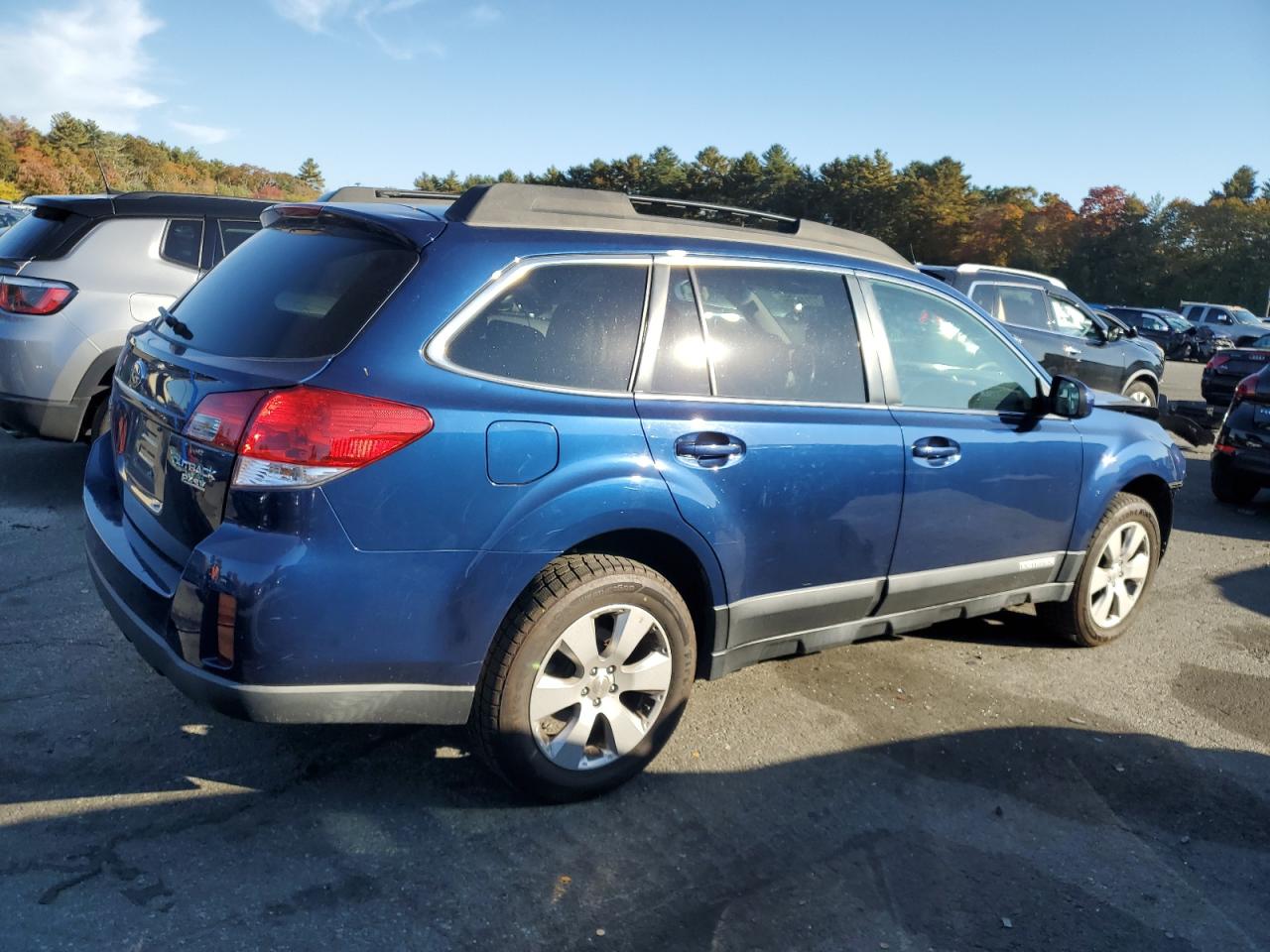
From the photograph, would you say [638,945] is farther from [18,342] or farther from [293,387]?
[18,342]

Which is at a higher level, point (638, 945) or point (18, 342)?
point (18, 342)

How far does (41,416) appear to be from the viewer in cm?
628

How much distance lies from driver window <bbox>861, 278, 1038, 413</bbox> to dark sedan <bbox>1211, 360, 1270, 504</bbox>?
532cm

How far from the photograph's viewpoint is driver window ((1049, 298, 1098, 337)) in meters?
11.9

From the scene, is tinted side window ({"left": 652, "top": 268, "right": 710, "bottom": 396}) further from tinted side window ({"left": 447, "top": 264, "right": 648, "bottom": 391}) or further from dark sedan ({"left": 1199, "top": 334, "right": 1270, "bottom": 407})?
dark sedan ({"left": 1199, "top": 334, "right": 1270, "bottom": 407})

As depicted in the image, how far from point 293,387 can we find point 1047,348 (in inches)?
410

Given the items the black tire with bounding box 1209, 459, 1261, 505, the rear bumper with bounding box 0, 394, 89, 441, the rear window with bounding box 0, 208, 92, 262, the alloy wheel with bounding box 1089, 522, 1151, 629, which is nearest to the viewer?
the alloy wheel with bounding box 1089, 522, 1151, 629

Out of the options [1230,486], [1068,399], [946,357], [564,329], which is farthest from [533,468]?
[1230,486]

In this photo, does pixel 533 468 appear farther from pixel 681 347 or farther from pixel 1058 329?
pixel 1058 329

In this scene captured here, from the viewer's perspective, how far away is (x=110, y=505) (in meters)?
3.56

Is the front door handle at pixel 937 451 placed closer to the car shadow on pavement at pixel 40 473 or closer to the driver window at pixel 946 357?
the driver window at pixel 946 357

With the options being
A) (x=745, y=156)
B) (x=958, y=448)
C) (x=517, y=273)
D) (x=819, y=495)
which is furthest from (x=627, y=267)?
(x=745, y=156)

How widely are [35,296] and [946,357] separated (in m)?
5.30

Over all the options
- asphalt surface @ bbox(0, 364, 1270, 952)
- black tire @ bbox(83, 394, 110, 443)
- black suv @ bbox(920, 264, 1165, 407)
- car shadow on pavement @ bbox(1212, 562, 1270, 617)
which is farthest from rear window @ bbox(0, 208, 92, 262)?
black suv @ bbox(920, 264, 1165, 407)
